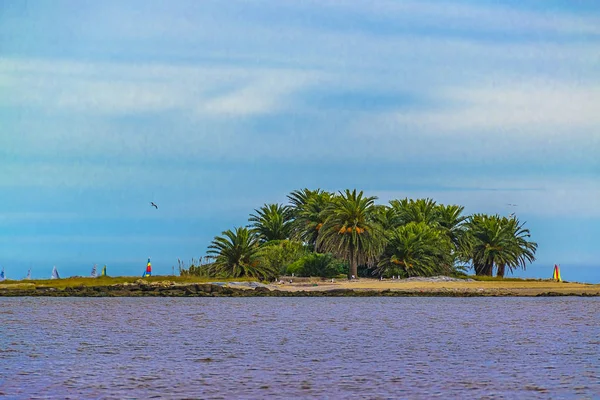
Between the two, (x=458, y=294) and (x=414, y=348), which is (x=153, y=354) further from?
(x=458, y=294)

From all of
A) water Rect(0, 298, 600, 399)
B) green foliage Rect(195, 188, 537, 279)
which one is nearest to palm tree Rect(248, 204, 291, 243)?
green foliage Rect(195, 188, 537, 279)

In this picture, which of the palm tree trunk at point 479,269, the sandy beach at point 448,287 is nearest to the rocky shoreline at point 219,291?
the sandy beach at point 448,287

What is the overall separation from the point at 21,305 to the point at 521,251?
167 ft

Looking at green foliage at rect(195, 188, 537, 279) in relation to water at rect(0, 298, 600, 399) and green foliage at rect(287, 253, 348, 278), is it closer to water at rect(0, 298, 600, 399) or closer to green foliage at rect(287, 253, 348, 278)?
green foliage at rect(287, 253, 348, 278)

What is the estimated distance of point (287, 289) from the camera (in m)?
68.1

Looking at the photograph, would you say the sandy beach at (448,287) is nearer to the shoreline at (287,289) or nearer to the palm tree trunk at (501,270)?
the shoreline at (287,289)

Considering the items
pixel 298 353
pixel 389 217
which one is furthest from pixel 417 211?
pixel 298 353

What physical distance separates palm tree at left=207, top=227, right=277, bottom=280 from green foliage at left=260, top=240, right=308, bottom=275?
5.48 ft

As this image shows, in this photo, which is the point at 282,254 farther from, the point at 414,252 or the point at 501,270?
the point at 501,270

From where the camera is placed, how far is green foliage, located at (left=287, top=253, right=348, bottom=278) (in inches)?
2940

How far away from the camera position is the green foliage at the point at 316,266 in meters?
74.7

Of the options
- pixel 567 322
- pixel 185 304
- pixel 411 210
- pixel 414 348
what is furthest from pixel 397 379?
pixel 411 210

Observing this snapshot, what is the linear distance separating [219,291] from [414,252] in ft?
64.6

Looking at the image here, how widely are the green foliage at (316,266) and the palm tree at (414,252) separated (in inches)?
173
